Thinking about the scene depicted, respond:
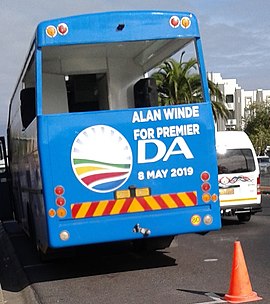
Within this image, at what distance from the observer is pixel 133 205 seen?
386 inches

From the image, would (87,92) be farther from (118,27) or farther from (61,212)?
(61,212)

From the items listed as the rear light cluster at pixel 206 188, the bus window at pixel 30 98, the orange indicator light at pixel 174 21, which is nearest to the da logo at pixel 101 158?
the bus window at pixel 30 98

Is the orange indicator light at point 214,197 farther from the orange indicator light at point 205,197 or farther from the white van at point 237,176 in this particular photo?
the white van at point 237,176

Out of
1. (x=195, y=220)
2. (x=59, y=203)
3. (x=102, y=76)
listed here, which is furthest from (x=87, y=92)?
(x=195, y=220)

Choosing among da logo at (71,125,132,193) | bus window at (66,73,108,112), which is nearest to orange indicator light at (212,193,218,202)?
da logo at (71,125,132,193)

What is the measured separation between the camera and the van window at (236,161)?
16.5m

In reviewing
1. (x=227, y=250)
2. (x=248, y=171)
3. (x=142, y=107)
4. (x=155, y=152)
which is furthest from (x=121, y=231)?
(x=248, y=171)

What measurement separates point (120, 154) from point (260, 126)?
65.8m

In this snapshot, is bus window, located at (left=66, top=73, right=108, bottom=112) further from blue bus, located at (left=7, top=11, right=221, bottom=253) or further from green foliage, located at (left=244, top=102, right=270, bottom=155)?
green foliage, located at (left=244, top=102, right=270, bottom=155)

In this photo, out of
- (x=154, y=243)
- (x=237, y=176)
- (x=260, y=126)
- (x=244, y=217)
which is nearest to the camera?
(x=154, y=243)

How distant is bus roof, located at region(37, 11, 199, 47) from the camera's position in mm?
9594

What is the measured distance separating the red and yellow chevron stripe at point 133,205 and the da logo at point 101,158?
0.76 feet

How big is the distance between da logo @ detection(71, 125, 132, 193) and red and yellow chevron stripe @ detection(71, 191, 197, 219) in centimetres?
23

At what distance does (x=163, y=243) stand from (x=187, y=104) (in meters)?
2.96
